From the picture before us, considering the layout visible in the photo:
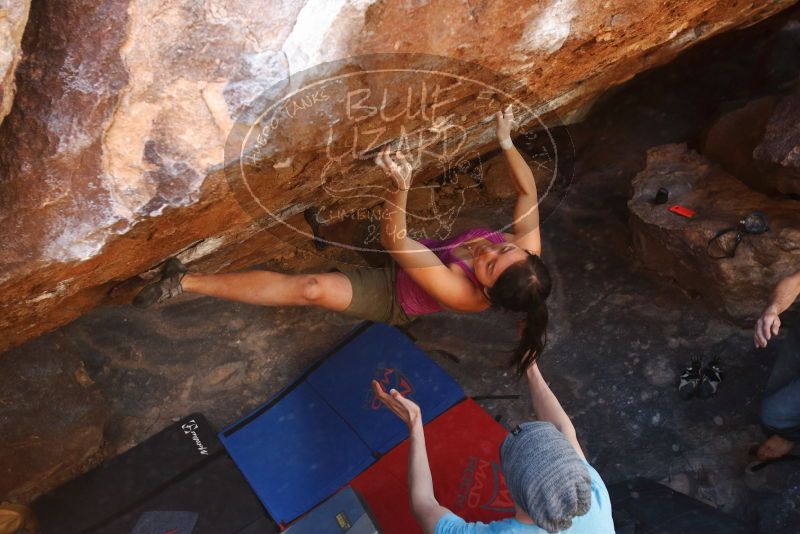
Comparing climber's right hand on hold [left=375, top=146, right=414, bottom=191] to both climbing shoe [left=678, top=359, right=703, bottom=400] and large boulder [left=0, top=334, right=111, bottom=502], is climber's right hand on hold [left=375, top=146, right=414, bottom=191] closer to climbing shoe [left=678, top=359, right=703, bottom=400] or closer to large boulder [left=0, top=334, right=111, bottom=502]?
large boulder [left=0, top=334, right=111, bottom=502]

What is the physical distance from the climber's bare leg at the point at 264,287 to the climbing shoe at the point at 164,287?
3 centimetres

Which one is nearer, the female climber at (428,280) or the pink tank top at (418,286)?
the female climber at (428,280)

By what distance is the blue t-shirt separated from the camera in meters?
1.95

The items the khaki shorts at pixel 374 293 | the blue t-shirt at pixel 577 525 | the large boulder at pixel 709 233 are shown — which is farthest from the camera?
the large boulder at pixel 709 233

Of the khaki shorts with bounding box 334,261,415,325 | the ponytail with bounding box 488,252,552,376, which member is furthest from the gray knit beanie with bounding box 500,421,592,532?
the khaki shorts with bounding box 334,261,415,325

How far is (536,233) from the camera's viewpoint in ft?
8.23

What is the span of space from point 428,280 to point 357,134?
22.0 inches

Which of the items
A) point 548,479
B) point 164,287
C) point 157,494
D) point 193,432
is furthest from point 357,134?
point 157,494

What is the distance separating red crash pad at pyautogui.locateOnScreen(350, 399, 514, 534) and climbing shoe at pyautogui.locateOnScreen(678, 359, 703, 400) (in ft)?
3.41

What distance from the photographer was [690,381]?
331cm

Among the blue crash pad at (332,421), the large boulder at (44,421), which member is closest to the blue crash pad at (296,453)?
the blue crash pad at (332,421)

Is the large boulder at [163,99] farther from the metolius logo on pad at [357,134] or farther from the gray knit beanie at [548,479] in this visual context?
the gray knit beanie at [548,479]

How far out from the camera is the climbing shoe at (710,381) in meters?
3.28

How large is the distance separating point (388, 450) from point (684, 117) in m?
3.19
